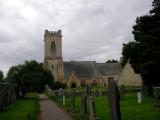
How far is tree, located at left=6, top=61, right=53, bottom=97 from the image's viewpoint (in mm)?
58875

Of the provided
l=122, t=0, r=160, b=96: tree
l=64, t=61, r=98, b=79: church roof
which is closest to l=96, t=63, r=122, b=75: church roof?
l=64, t=61, r=98, b=79: church roof

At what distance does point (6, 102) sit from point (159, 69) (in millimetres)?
13199

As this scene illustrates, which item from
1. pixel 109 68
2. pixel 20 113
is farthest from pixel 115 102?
pixel 109 68

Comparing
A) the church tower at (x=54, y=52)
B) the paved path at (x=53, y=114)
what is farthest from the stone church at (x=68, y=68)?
the paved path at (x=53, y=114)

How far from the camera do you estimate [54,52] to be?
145m

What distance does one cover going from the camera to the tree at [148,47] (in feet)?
123

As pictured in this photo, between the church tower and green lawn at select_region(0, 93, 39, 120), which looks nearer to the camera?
green lawn at select_region(0, 93, 39, 120)

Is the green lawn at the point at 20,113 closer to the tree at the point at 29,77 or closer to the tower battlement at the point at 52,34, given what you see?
the tree at the point at 29,77

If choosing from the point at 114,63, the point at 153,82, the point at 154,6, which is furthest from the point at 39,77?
the point at 114,63

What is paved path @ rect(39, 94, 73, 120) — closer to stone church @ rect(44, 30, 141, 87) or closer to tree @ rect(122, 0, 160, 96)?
tree @ rect(122, 0, 160, 96)

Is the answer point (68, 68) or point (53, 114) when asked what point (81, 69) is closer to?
point (68, 68)

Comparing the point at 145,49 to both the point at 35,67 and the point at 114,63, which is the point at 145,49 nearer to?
the point at 35,67

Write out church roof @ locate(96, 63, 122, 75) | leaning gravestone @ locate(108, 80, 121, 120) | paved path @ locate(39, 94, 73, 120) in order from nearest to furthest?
leaning gravestone @ locate(108, 80, 121, 120) < paved path @ locate(39, 94, 73, 120) < church roof @ locate(96, 63, 122, 75)

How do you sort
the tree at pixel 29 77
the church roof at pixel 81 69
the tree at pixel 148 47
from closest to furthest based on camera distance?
the tree at pixel 148 47
the tree at pixel 29 77
the church roof at pixel 81 69
